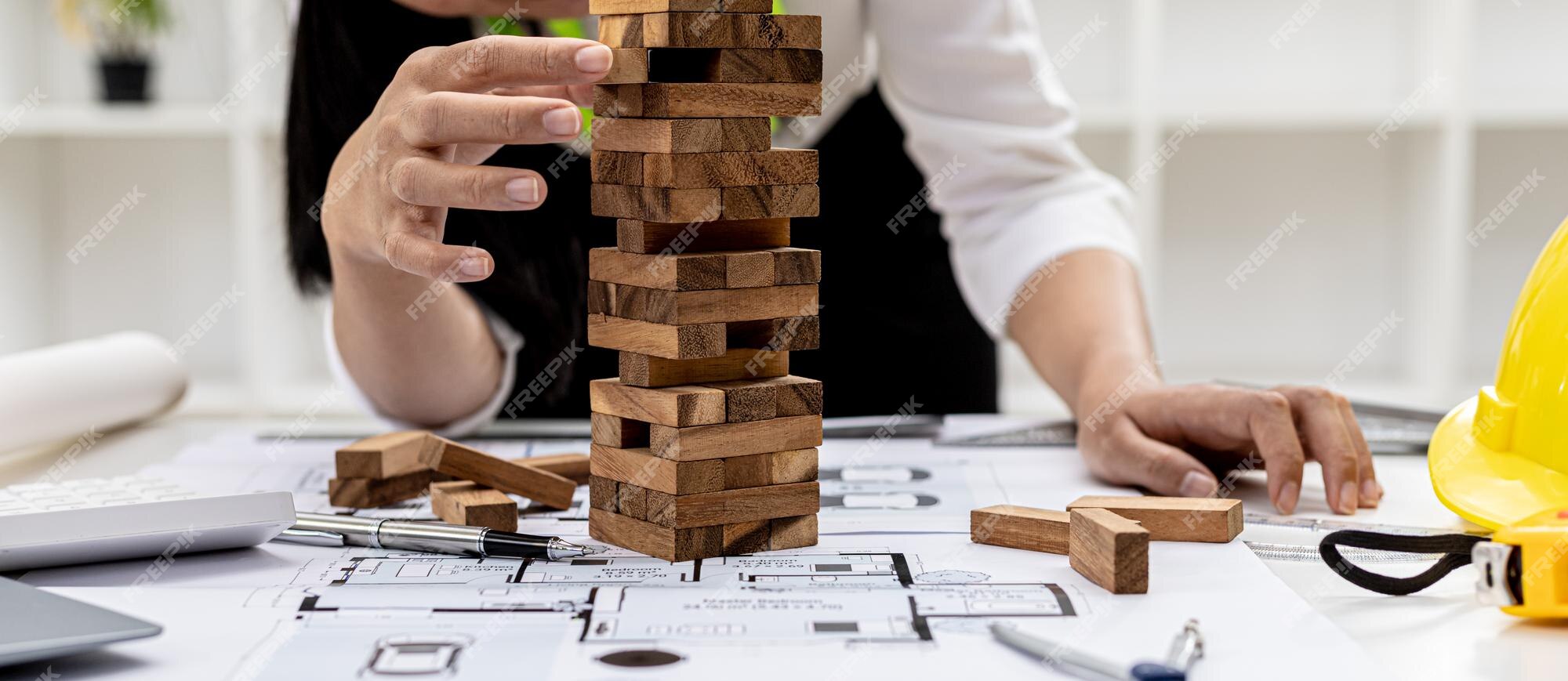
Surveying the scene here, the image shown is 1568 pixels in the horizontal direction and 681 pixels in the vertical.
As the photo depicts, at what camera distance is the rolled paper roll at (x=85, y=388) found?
112 cm

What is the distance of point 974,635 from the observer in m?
0.63

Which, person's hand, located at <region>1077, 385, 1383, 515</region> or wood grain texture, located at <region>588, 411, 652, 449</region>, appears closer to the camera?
wood grain texture, located at <region>588, 411, 652, 449</region>

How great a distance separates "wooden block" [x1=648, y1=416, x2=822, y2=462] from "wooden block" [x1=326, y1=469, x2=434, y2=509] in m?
0.24

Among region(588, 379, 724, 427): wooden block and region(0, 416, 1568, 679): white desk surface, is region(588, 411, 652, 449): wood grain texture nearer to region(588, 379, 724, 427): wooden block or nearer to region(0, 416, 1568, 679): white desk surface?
region(588, 379, 724, 427): wooden block

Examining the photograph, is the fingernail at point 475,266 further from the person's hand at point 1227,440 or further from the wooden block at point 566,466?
the person's hand at point 1227,440

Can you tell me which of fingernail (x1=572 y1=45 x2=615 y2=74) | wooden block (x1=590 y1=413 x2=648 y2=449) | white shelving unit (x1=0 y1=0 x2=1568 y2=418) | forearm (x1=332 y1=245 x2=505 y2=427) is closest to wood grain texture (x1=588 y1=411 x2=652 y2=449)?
wooden block (x1=590 y1=413 x2=648 y2=449)

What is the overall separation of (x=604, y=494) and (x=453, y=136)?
24 centimetres

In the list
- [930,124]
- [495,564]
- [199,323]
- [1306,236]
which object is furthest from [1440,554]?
[199,323]

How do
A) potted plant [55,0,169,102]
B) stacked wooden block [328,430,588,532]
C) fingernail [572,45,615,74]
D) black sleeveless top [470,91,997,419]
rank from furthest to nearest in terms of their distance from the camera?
potted plant [55,0,169,102] < black sleeveless top [470,91,997,419] < stacked wooden block [328,430,588,532] < fingernail [572,45,615,74]

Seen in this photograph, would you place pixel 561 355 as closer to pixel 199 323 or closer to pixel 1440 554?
pixel 1440 554

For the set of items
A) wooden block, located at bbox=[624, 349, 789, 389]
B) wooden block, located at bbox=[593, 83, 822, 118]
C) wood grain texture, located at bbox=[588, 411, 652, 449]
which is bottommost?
wood grain texture, located at bbox=[588, 411, 652, 449]

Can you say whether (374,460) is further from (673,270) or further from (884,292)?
(884,292)

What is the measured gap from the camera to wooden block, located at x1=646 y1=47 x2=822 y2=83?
0.76 meters

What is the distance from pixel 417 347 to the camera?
47.5 inches
